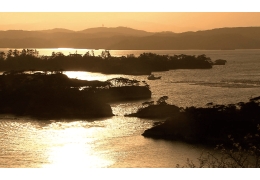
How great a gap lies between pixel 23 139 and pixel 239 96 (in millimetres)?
50372

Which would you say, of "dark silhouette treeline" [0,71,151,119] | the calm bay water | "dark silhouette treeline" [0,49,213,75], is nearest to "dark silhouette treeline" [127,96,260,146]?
the calm bay water

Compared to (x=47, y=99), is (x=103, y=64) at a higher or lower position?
higher

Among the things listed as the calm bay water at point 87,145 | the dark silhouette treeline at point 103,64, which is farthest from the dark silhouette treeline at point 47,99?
the dark silhouette treeline at point 103,64

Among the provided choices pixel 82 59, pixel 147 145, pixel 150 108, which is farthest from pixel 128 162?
pixel 82 59

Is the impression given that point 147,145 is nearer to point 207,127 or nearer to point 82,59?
point 207,127

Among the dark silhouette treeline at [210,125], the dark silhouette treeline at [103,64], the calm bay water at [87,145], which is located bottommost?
the calm bay water at [87,145]

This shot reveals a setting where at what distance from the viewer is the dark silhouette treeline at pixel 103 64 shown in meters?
132

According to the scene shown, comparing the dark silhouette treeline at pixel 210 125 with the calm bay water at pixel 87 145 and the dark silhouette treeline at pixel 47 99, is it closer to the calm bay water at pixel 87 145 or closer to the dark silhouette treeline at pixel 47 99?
the calm bay water at pixel 87 145

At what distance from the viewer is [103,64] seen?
141m

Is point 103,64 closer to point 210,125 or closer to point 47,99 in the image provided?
point 47,99

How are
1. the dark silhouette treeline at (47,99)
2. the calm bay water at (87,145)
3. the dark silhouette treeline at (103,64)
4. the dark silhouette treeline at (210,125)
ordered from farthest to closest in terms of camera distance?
the dark silhouette treeline at (103,64) < the dark silhouette treeline at (47,99) < the dark silhouette treeline at (210,125) < the calm bay water at (87,145)

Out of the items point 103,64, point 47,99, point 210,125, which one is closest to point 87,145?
point 210,125

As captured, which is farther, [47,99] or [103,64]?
[103,64]

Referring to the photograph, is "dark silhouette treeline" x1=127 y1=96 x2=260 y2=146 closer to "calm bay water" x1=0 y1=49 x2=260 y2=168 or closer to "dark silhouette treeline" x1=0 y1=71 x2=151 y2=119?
"calm bay water" x1=0 y1=49 x2=260 y2=168
